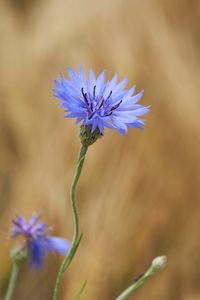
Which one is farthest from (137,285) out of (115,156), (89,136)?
(115,156)

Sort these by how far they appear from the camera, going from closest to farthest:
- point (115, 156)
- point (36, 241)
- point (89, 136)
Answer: point (89, 136)
point (36, 241)
point (115, 156)

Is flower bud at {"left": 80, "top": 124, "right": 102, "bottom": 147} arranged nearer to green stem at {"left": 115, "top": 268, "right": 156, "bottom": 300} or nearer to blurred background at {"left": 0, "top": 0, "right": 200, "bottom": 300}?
green stem at {"left": 115, "top": 268, "right": 156, "bottom": 300}

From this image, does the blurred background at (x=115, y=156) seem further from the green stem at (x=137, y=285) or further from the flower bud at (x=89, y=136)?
the flower bud at (x=89, y=136)

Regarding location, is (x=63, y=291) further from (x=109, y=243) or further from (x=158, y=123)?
(x=158, y=123)

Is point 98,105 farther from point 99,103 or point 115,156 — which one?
point 115,156

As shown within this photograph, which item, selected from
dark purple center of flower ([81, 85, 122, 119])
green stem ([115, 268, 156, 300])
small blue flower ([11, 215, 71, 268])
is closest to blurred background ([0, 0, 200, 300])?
small blue flower ([11, 215, 71, 268])

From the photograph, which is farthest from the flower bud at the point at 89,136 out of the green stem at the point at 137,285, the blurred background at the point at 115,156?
the blurred background at the point at 115,156
